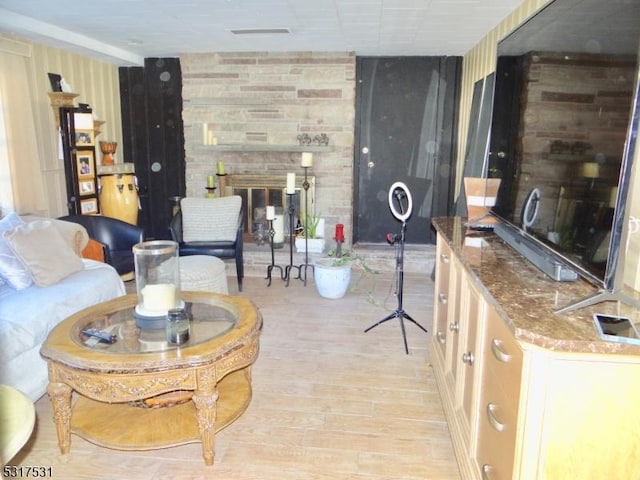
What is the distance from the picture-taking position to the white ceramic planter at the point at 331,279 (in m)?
4.04

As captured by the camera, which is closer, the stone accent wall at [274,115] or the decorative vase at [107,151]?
the decorative vase at [107,151]

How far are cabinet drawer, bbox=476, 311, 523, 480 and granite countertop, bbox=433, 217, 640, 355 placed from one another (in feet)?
0.29

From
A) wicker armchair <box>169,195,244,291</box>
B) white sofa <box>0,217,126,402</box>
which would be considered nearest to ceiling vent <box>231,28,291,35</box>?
wicker armchair <box>169,195,244,291</box>

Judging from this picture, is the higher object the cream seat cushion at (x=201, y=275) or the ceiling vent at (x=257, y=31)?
the ceiling vent at (x=257, y=31)

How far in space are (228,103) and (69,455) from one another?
4.06 m

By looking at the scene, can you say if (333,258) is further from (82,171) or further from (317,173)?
(82,171)

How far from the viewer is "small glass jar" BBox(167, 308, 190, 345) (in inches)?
80.4

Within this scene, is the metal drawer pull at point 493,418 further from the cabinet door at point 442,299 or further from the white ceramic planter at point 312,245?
the white ceramic planter at point 312,245

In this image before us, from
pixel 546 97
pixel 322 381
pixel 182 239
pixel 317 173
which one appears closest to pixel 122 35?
pixel 182 239

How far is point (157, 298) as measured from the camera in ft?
7.48

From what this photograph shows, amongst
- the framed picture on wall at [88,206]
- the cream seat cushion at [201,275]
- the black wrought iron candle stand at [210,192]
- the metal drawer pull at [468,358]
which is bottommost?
the cream seat cushion at [201,275]

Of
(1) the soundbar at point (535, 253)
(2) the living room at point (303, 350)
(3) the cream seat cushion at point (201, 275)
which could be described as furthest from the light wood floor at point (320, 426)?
(1) the soundbar at point (535, 253)

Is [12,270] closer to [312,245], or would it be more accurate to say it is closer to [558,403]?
[558,403]

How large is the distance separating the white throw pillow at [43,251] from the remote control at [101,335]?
832mm
